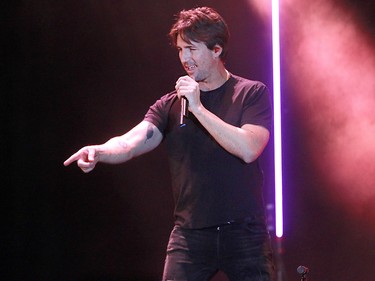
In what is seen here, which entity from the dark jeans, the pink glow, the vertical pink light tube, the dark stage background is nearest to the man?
the dark jeans

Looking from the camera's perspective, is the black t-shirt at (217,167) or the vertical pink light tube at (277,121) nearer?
the black t-shirt at (217,167)

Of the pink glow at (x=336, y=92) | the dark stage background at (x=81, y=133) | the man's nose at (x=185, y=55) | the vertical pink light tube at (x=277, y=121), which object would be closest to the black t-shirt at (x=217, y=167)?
the man's nose at (x=185, y=55)

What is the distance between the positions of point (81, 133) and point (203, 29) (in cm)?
125

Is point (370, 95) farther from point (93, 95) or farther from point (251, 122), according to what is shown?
point (93, 95)

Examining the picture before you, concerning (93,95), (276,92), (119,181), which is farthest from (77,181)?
(276,92)

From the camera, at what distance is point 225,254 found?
2129 millimetres

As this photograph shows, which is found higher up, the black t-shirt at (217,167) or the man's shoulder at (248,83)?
the man's shoulder at (248,83)

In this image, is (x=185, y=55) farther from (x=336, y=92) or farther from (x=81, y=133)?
(x=81, y=133)

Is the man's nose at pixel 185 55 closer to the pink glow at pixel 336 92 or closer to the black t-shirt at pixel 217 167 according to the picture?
the black t-shirt at pixel 217 167

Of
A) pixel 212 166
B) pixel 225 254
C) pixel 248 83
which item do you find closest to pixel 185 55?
pixel 248 83

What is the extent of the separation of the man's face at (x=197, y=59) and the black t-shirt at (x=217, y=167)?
3.1 inches

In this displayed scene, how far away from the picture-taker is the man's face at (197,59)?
2.35m

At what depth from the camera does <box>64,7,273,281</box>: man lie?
2111 mm

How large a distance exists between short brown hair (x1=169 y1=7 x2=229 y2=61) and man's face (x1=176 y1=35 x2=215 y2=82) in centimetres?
2
